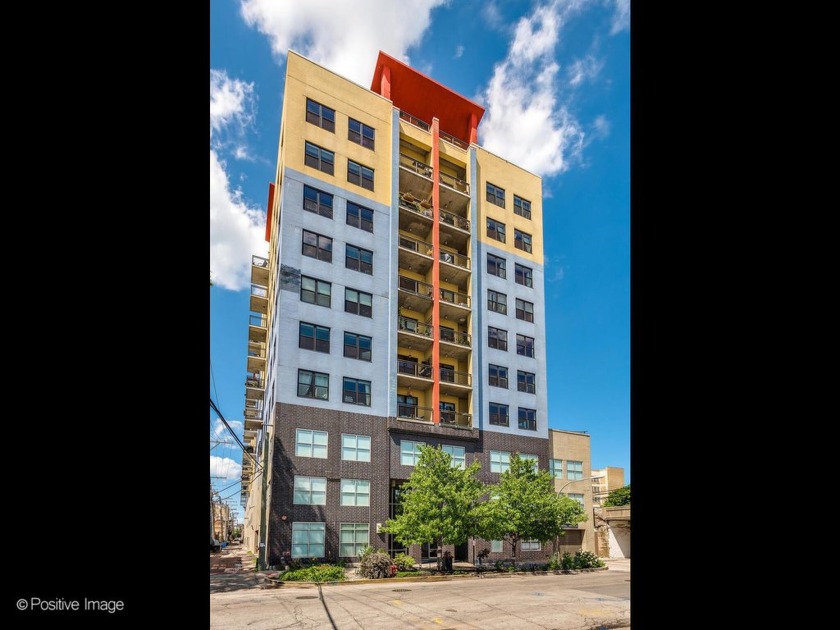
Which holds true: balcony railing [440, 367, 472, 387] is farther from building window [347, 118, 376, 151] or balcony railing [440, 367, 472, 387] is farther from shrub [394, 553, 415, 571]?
building window [347, 118, 376, 151]

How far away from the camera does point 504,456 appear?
33.7m

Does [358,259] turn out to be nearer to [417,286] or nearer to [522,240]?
[417,286]

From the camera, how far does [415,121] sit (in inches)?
1436

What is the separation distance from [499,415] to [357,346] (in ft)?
34.6

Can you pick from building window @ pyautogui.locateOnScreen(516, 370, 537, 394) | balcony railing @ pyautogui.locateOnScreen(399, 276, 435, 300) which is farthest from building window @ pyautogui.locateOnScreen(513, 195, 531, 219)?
building window @ pyautogui.locateOnScreen(516, 370, 537, 394)

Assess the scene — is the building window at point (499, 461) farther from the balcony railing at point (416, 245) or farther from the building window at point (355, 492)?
the balcony railing at point (416, 245)

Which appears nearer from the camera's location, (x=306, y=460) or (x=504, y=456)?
(x=306, y=460)

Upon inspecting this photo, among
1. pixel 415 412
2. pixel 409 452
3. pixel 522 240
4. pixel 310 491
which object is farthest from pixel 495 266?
pixel 310 491

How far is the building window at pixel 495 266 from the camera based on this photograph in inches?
1424

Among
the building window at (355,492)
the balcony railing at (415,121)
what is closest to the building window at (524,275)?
the balcony railing at (415,121)
